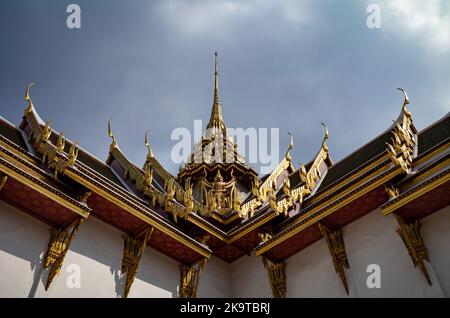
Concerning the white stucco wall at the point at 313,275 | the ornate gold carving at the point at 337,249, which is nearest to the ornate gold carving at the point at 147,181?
the white stucco wall at the point at 313,275

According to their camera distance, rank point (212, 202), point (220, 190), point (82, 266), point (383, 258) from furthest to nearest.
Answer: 1. point (220, 190)
2. point (212, 202)
3. point (383, 258)
4. point (82, 266)

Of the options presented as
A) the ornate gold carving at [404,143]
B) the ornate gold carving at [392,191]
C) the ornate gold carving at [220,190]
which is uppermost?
the ornate gold carving at [220,190]

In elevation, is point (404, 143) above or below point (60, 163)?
above

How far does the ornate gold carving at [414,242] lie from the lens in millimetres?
9708

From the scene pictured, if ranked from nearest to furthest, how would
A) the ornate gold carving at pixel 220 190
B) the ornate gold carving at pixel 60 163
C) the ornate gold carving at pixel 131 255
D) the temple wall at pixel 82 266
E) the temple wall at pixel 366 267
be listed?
the temple wall at pixel 82 266 → the temple wall at pixel 366 267 → the ornate gold carving at pixel 60 163 → the ornate gold carving at pixel 131 255 → the ornate gold carving at pixel 220 190

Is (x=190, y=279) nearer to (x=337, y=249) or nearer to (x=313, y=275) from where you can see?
(x=313, y=275)

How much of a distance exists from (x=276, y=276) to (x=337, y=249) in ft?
4.97

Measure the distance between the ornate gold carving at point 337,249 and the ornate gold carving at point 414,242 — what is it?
1.32m

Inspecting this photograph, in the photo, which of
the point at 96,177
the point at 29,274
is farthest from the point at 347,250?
the point at 29,274

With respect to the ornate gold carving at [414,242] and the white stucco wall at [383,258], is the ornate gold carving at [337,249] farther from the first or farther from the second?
the ornate gold carving at [414,242]

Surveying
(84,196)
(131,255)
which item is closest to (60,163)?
(84,196)

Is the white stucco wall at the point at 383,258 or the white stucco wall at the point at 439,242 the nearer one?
the white stucco wall at the point at 439,242

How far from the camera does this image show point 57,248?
10016mm

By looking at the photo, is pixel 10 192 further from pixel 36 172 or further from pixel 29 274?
pixel 29 274
